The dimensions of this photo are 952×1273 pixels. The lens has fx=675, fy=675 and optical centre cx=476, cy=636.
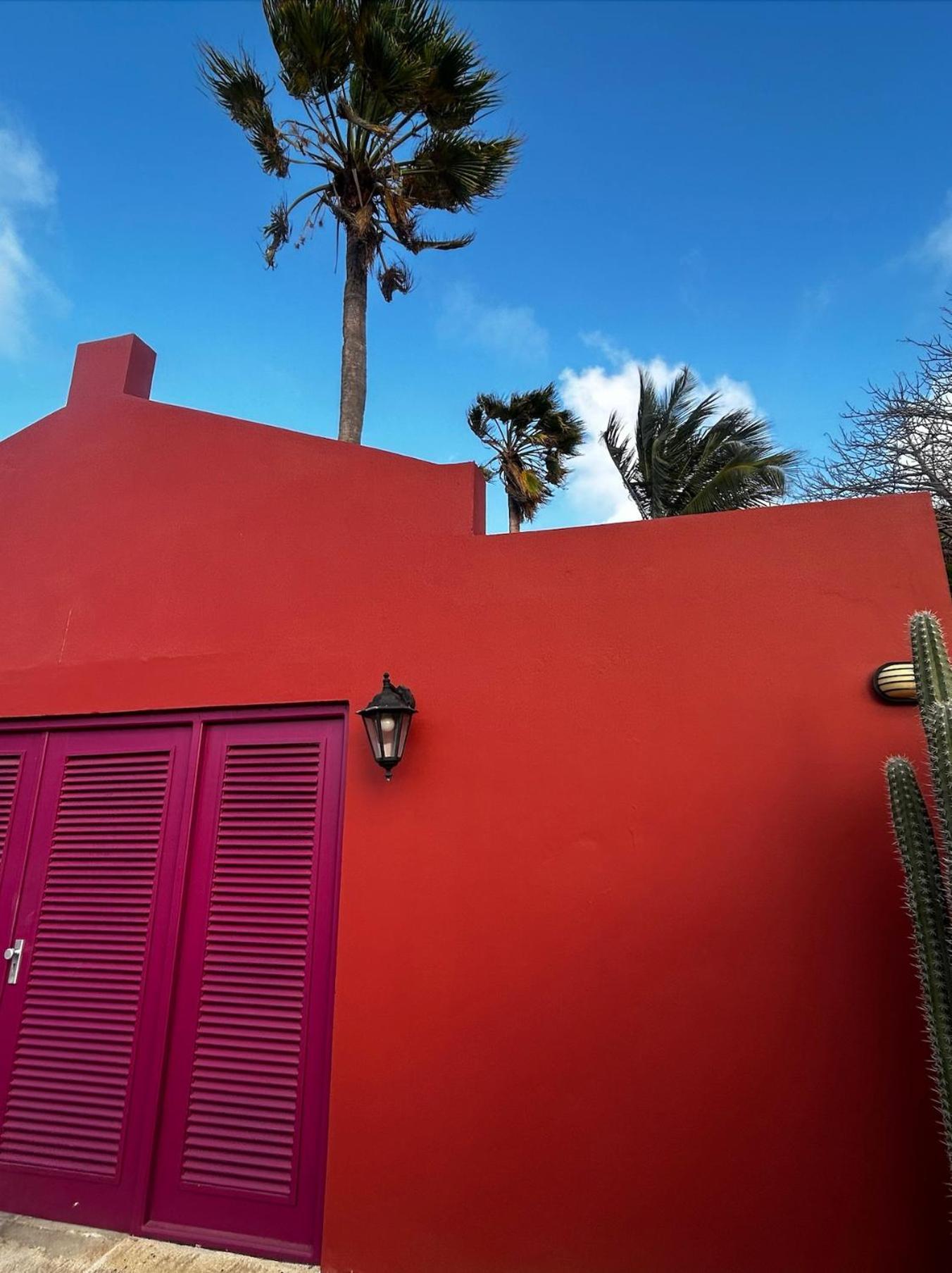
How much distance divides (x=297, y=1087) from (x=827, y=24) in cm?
842

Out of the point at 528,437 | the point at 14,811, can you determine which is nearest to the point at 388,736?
the point at 14,811

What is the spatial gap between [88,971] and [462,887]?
82.3 inches

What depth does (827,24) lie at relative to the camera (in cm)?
562

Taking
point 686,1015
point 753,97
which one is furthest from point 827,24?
point 686,1015

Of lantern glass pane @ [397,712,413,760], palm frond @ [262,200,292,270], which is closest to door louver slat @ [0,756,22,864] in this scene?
lantern glass pane @ [397,712,413,760]

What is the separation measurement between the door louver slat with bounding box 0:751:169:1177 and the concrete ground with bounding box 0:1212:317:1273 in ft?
0.76

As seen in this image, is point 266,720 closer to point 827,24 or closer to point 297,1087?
point 297,1087

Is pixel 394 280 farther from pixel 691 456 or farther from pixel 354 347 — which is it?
pixel 691 456

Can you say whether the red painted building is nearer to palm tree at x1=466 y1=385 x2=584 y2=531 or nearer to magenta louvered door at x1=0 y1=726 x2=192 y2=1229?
magenta louvered door at x1=0 y1=726 x2=192 y2=1229

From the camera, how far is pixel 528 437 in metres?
9.38

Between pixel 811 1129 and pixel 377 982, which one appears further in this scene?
A: pixel 377 982

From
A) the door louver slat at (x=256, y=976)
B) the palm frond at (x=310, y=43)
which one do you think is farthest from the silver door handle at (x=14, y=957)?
the palm frond at (x=310, y=43)

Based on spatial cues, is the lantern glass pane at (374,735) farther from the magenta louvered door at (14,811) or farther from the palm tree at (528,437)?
the palm tree at (528,437)

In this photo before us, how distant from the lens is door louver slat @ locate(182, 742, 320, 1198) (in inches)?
118
